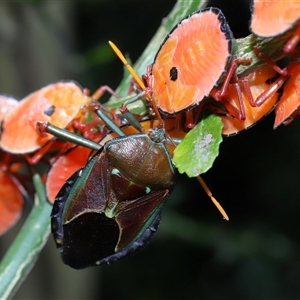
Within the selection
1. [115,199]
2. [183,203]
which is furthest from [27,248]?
[183,203]

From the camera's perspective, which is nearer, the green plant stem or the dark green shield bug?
the dark green shield bug

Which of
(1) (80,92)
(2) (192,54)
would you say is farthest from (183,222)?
(2) (192,54)

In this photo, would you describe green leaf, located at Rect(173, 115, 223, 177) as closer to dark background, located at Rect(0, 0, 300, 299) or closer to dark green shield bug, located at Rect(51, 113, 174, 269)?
dark green shield bug, located at Rect(51, 113, 174, 269)

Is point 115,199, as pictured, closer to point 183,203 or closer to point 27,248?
point 27,248

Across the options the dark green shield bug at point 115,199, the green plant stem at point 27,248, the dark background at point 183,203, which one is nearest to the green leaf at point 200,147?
the dark green shield bug at point 115,199

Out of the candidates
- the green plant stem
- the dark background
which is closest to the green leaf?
the green plant stem

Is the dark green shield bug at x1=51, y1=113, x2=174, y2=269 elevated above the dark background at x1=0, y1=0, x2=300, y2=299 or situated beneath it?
elevated above
